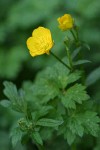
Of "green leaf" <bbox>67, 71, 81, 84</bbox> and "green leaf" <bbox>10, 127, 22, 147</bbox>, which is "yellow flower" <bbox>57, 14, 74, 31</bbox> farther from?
"green leaf" <bbox>10, 127, 22, 147</bbox>

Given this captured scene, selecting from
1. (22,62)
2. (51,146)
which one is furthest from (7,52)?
(51,146)

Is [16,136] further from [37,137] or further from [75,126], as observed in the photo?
[75,126]

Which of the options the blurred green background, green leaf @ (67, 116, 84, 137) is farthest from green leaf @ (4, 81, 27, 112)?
the blurred green background

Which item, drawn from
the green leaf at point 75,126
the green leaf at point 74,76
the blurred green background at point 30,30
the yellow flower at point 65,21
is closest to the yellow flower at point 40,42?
the yellow flower at point 65,21

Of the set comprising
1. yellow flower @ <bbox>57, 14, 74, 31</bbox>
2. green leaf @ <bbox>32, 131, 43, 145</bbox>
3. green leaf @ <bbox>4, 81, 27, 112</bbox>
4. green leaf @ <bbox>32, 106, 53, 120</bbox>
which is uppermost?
yellow flower @ <bbox>57, 14, 74, 31</bbox>

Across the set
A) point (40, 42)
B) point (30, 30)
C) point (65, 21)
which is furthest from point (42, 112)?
point (30, 30)

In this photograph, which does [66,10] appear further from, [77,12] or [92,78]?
[92,78]

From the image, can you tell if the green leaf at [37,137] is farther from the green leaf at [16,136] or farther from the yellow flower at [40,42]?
the yellow flower at [40,42]
